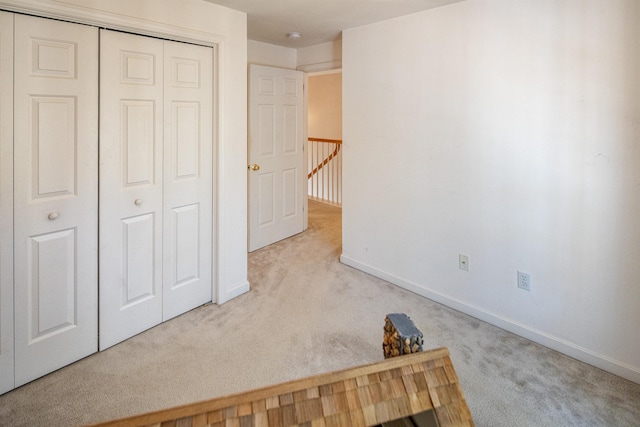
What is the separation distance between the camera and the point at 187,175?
2.80 metres

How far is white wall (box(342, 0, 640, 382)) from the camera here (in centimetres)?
216

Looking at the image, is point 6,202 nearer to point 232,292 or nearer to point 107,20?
point 107,20

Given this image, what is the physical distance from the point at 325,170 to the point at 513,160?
171 inches

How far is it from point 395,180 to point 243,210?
1265mm

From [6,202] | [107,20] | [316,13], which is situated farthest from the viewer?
[316,13]

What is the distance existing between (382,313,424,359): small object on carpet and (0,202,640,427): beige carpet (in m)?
0.87

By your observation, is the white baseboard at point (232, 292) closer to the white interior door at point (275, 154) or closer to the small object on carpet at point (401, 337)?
the white interior door at point (275, 154)

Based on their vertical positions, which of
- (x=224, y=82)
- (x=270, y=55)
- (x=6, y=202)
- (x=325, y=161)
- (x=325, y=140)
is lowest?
(x=6, y=202)

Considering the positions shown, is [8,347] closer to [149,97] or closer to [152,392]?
[152,392]

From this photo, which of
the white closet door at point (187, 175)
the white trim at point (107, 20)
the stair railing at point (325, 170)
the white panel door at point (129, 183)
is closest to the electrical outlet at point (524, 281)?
the white closet door at point (187, 175)

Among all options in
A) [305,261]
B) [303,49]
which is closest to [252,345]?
[305,261]

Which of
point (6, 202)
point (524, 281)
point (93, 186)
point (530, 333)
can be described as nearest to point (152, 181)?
point (93, 186)

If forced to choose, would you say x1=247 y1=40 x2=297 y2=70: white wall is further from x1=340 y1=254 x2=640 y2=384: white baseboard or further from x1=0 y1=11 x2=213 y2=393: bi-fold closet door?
x1=340 y1=254 x2=640 y2=384: white baseboard

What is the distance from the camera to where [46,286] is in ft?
6.99
